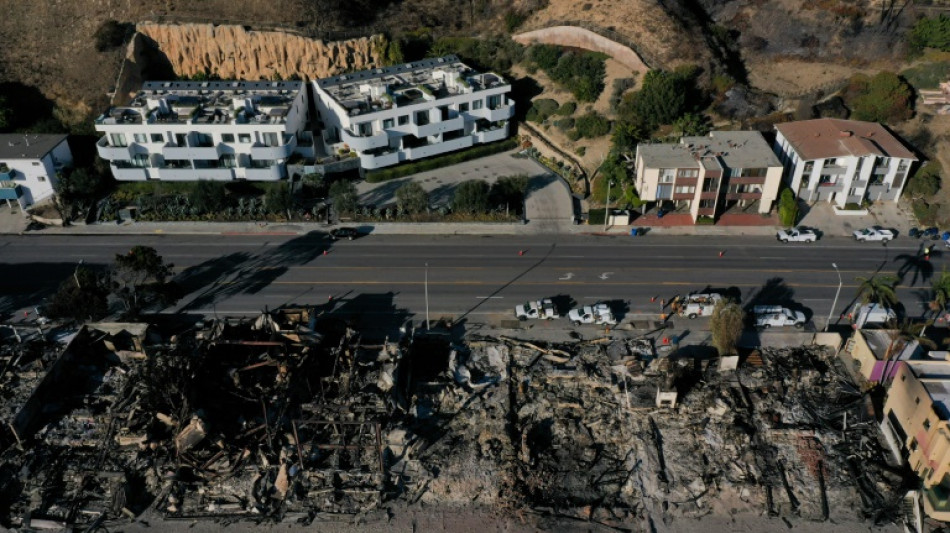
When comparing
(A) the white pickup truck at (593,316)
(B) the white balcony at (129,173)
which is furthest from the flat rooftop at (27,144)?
(A) the white pickup truck at (593,316)

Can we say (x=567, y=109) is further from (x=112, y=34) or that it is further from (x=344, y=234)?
(x=112, y=34)

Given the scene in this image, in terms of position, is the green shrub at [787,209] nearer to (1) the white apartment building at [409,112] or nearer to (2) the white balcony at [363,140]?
(1) the white apartment building at [409,112]

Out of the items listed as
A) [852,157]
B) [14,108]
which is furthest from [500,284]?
[14,108]

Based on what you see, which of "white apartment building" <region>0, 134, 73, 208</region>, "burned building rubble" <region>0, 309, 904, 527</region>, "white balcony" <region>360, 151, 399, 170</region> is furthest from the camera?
"white balcony" <region>360, 151, 399, 170</region>

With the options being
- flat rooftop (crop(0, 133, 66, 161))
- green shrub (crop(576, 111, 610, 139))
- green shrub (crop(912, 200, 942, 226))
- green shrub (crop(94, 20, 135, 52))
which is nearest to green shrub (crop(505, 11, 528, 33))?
green shrub (crop(576, 111, 610, 139))

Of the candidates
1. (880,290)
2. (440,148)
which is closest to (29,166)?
(440,148)

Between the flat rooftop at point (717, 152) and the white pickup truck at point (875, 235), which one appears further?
→ the flat rooftop at point (717, 152)

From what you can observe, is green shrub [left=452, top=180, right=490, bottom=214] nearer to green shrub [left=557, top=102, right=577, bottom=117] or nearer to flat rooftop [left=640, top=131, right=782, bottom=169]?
flat rooftop [left=640, top=131, right=782, bottom=169]

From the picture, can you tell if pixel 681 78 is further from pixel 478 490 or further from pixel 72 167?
pixel 72 167
